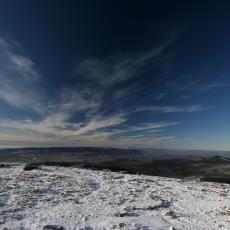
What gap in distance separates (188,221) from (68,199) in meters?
8.42

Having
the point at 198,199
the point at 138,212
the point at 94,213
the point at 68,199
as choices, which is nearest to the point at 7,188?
the point at 68,199

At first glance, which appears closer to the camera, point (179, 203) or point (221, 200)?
point (179, 203)

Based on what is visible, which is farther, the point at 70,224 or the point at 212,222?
the point at 212,222

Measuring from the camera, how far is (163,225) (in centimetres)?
1005

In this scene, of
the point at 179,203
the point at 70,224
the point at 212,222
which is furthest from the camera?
the point at 179,203

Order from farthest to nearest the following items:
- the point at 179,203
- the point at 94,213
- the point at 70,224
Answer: the point at 179,203, the point at 94,213, the point at 70,224

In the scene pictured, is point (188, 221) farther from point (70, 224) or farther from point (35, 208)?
point (35, 208)

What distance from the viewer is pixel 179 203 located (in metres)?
14.8

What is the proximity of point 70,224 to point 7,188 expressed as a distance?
35.0 feet

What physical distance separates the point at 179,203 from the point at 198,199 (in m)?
2.48

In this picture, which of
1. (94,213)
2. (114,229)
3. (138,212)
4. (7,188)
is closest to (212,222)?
(138,212)

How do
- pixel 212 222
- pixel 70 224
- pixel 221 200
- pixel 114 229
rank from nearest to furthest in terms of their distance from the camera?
pixel 114 229, pixel 70 224, pixel 212 222, pixel 221 200

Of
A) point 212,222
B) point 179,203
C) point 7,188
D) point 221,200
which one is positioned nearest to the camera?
point 212,222

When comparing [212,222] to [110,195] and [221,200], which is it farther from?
[110,195]
